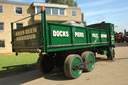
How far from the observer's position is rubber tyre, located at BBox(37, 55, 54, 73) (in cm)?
625

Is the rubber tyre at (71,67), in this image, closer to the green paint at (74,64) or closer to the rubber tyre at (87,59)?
the green paint at (74,64)

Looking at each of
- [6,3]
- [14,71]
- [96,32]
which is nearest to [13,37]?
[14,71]

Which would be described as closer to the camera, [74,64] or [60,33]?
[60,33]

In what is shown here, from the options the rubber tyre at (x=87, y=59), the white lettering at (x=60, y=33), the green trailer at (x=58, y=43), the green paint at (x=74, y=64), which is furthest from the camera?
the rubber tyre at (x=87, y=59)

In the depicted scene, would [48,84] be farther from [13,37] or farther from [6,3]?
[6,3]

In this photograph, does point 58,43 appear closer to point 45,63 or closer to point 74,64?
point 74,64

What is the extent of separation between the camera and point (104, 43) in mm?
8180

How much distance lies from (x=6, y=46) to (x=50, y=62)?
51.8ft

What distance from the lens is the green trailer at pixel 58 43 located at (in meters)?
4.51

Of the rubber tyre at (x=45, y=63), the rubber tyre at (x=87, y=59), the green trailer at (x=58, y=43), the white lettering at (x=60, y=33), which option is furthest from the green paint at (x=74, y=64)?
the rubber tyre at (x=45, y=63)

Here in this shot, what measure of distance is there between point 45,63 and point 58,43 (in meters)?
2.01

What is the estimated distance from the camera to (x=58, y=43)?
4840mm

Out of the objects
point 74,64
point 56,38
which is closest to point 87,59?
point 74,64

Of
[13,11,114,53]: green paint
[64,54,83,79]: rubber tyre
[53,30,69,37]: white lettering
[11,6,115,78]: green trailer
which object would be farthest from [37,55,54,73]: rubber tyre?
[53,30,69,37]: white lettering
